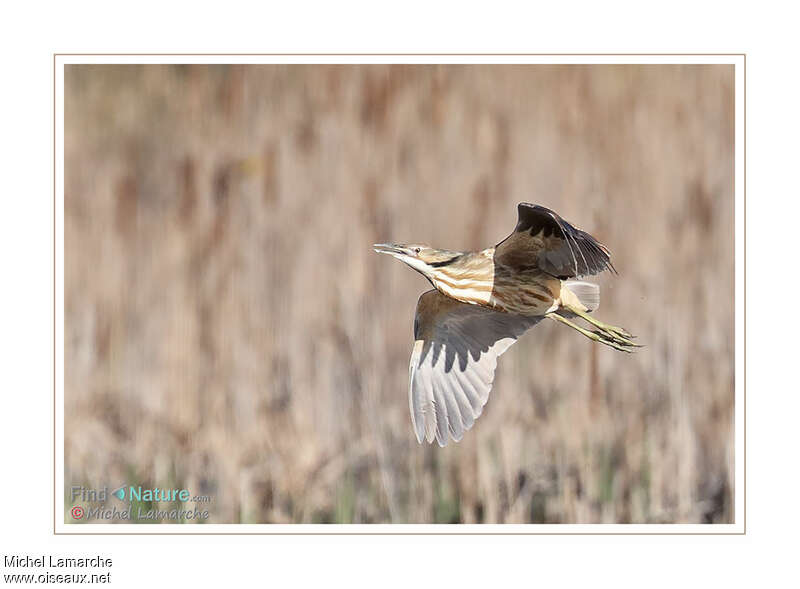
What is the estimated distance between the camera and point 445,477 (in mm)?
3859

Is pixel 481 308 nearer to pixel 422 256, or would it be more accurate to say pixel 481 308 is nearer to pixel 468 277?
pixel 468 277

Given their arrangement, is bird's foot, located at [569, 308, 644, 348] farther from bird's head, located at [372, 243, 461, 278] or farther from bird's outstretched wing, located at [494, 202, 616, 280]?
bird's head, located at [372, 243, 461, 278]

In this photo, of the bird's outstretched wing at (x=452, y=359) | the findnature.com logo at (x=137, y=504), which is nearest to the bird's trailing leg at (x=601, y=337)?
the bird's outstretched wing at (x=452, y=359)

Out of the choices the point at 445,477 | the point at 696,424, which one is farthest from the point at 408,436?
the point at 696,424

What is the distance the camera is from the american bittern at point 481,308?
Result: 11.2 feet

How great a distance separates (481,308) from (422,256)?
307mm

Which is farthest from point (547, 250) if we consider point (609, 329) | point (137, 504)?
point (137, 504)

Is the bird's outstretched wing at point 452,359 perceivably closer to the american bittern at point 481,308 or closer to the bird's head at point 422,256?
the american bittern at point 481,308

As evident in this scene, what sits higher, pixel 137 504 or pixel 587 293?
pixel 587 293

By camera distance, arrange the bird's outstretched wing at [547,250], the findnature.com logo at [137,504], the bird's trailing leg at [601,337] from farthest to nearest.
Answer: the findnature.com logo at [137,504] < the bird's trailing leg at [601,337] < the bird's outstretched wing at [547,250]

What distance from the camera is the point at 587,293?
361 cm

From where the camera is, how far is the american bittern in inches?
135

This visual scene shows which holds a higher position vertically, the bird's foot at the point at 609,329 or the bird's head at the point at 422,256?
the bird's head at the point at 422,256

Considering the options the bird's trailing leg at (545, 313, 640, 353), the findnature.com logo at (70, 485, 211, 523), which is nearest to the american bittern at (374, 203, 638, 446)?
the bird's trailing leg at (545, 313, 640, 353)
